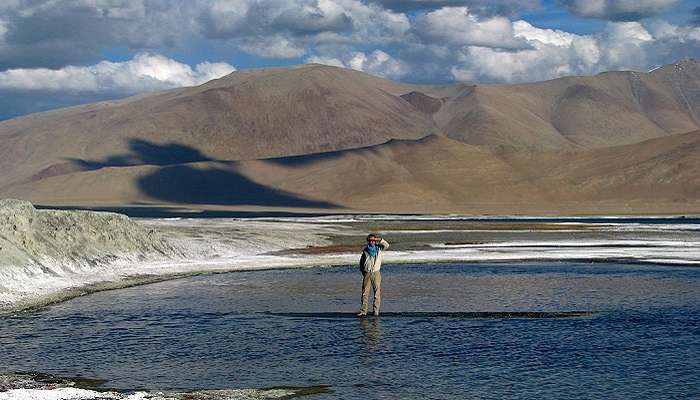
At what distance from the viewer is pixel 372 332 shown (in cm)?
2967

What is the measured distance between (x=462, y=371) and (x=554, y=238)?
6218cm

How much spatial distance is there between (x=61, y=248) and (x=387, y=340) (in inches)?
1050

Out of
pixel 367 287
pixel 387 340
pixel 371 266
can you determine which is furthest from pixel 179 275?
pixel 387 340

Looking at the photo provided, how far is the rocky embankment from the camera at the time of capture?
41844 mm

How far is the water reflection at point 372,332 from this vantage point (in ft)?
90.2

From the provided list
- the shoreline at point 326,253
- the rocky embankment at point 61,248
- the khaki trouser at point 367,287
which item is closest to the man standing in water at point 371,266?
the khaki trouser at point 367,287

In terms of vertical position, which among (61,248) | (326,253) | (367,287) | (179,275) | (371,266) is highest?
(371,266)

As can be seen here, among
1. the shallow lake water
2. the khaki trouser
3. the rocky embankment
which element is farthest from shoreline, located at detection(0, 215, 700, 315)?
the khaki trouser

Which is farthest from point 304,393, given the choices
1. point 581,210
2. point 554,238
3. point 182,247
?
point 581,210

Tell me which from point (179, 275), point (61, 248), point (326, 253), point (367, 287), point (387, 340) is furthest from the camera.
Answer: point (326, 253)

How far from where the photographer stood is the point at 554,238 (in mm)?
84188

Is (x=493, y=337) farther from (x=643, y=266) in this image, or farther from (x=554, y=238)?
(x=554, y=238)

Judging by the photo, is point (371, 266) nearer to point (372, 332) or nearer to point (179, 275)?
point (372, 332)

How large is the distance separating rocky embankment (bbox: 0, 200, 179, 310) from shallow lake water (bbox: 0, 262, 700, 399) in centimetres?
338
